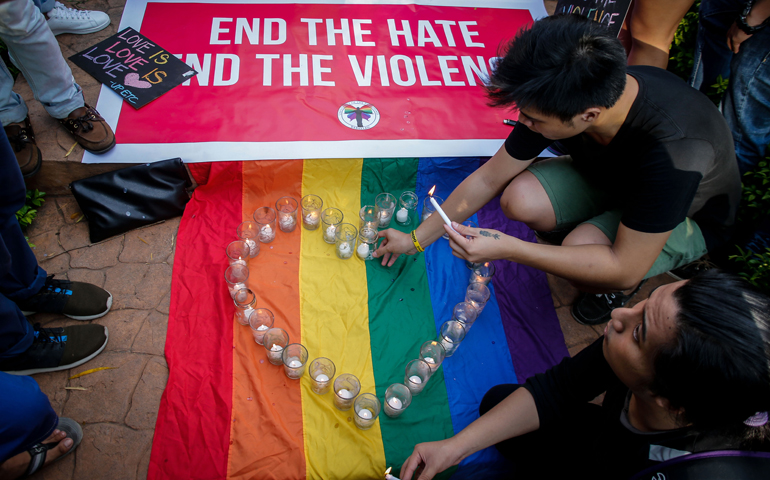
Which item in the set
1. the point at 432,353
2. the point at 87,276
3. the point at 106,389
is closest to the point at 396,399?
the point at 432,353

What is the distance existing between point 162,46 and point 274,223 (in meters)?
1.65

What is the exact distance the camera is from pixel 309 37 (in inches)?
128

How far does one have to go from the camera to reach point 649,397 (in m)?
1.21

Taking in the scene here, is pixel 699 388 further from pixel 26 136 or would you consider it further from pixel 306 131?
pixel 26 136

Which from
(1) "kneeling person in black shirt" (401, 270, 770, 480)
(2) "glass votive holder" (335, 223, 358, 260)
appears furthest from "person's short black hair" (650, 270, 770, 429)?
(2) "glass votive holder" (335, 223, 358, 260)

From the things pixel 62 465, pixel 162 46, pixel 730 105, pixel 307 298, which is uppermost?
pixel 730 105

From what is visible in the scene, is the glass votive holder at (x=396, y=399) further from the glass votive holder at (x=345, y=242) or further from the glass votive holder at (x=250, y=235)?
the glass votive holder at (x=250, y=235)

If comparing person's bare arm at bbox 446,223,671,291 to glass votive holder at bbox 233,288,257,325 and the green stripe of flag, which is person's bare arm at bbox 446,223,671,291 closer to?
the green stripe of flag

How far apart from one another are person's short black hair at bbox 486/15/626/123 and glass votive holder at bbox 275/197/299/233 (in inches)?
59.1

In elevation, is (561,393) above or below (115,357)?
above

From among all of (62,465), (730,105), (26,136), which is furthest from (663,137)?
(26,136)

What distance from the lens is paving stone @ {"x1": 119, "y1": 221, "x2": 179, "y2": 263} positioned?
247 cm

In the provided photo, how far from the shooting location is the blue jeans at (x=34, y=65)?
7.03 feet

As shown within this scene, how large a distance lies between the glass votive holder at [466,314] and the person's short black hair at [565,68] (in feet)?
3.69
